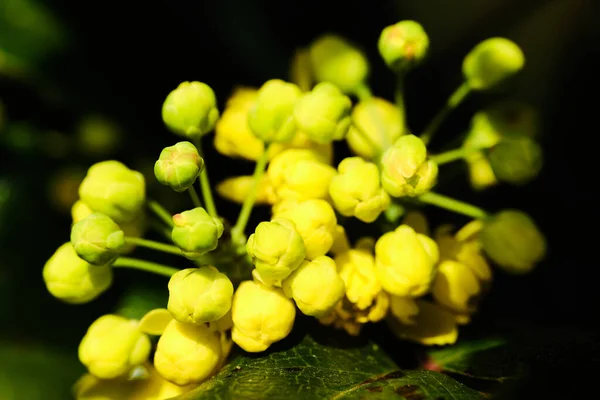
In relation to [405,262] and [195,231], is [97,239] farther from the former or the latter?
[405,262]

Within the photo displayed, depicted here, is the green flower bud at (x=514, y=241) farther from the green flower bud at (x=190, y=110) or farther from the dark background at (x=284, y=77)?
the green flower bud at (x=190, y=110)

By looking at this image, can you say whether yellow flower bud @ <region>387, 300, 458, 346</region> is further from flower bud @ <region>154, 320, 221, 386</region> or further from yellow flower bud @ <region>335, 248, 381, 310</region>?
flower bud @ <region>154, 320, 221, 386</region>

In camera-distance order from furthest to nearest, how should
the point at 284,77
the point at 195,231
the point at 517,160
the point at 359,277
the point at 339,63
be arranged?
the point at 284,77 → the point at 339,63 → the point at 517,160 → the point at 359,277 → the point at 195,231

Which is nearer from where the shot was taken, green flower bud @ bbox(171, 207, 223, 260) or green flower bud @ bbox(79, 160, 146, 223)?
green flower bud @ bbox(171, 207, 223, 260)

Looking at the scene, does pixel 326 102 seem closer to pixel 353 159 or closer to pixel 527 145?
pixel 353 159

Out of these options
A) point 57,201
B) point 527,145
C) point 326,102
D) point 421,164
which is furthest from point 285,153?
point 57,201

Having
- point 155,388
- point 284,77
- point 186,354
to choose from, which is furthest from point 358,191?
point 284,77

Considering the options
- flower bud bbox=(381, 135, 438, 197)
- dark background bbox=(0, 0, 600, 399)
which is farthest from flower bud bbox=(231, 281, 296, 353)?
dark background bbox=(0, 0, 600, 399)

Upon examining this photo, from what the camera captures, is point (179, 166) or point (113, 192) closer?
point (179, 166)
